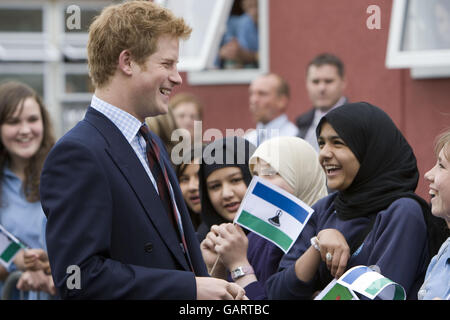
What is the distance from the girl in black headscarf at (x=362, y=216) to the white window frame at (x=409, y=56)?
3.34m

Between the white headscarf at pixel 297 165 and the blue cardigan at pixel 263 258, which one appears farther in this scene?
the white headscarf at pixel 297 165

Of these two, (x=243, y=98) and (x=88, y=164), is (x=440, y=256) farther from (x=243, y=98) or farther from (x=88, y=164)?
(x=243, y=98)

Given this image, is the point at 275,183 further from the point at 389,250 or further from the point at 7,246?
the point at 7,246

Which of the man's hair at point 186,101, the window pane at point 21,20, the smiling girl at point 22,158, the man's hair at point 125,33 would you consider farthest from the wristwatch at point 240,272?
the window pane at point 21,20

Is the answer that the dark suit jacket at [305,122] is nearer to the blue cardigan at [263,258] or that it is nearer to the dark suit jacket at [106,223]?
the blue cardigan at [263,258]

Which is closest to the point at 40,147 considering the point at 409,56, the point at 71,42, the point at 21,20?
the point at 409,56

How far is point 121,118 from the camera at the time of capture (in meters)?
3.20

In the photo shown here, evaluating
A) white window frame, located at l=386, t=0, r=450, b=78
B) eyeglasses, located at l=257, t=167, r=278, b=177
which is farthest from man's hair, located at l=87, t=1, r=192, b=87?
white window frame, located at l=386, t=0, r=450, b=78

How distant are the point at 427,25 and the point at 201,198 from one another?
3531 mm

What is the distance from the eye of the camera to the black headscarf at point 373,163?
12.3 feet

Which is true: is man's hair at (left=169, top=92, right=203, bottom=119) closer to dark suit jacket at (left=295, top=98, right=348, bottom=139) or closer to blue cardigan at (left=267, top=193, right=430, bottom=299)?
dark suit jacket at (left=295, top=98, right=348, bottom=139)
